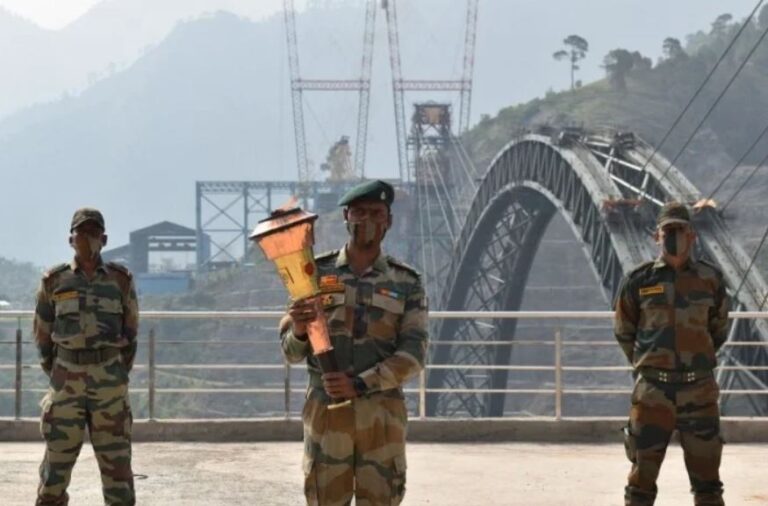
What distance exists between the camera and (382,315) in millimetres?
4453

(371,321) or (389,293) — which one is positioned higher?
(389,293)

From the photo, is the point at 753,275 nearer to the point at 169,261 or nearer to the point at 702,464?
the point at 702,464

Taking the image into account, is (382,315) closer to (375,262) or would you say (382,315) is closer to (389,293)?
(389,293)

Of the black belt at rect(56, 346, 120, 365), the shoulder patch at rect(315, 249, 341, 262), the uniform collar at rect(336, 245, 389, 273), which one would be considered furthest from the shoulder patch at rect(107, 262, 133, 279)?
the uniform collar at rect(336, 245, 389, 273)

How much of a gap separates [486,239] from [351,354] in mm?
67002

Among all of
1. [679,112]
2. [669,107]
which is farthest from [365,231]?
[669,107]

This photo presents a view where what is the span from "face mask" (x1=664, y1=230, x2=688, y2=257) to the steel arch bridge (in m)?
18.7

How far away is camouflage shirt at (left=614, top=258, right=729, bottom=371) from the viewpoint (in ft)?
19.4

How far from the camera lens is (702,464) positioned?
5871 mm

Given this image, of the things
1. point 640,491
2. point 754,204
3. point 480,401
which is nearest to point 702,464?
point 640,491

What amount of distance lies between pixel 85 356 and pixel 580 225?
47.2 m

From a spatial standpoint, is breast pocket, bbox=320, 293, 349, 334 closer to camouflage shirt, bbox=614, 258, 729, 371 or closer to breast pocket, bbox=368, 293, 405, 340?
breast pocket, bbox=368, 293, 405, 340

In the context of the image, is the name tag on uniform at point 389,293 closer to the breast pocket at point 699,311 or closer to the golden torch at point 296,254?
the golden torch at point 296,254

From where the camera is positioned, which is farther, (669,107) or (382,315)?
(669,107)
